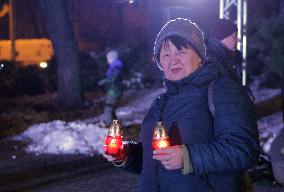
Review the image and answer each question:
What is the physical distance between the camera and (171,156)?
2.60m

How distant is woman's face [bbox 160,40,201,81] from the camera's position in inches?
115

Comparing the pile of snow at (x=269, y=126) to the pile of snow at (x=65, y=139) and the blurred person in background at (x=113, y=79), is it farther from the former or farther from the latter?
the blurred person in background at (x=113, y=79)

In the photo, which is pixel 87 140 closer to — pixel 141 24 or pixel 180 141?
pixel 180 141

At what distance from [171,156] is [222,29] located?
10.5ft

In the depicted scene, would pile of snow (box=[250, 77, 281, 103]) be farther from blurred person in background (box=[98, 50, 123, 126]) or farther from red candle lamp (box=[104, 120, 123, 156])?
red candle lamp (box=[104, 120, 123, 156])

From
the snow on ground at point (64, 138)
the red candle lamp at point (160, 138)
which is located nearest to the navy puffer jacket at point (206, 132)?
the red candle lamp at point (160, 138)

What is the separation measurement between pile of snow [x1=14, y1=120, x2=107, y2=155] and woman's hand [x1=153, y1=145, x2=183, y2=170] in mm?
7478

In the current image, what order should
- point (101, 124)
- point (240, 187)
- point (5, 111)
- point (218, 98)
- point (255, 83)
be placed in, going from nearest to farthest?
1. point (218, 98)
2. point (240, 187)
3. point (101, 124)
4. point (5, 111)
5. point (255, 83)

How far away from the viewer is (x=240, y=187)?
294cm

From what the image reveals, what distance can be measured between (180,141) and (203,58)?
510 millimetres

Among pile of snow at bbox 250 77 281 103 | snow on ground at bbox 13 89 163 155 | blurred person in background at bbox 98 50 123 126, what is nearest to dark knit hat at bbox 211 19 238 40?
snow on ground at bbox 13 89 163 155

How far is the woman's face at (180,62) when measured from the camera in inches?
115

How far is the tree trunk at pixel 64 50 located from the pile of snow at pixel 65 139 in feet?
15.2

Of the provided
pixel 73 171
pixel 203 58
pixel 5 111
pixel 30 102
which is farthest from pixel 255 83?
pixel 203 58
